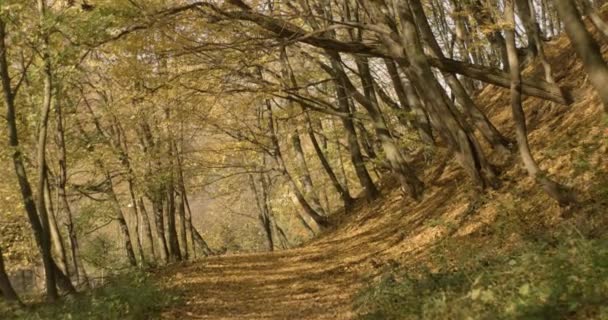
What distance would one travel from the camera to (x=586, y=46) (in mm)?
6539

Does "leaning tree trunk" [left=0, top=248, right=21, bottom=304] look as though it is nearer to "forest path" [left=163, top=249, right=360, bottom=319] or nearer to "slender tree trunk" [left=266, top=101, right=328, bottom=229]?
"forest path" [left=163, top=249, right=360, bottom=319]

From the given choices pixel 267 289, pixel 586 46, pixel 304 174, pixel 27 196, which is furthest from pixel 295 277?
pixel 304 174

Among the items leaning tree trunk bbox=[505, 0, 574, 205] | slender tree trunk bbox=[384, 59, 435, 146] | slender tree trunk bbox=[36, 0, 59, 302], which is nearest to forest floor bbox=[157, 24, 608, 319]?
leaning tree trunk bbox=[505, 0, 574, 205]

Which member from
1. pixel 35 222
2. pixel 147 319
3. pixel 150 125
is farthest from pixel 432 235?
pixel 150 125

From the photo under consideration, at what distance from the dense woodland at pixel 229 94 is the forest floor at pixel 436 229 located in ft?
1.05

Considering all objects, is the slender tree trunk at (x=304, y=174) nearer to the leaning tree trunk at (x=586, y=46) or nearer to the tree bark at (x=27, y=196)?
the tree bark at (x=27, y=196)

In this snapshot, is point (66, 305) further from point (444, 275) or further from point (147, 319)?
point (444, 275)

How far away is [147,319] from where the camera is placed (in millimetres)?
8359

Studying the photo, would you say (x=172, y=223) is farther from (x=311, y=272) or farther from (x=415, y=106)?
(x=415, y=106)

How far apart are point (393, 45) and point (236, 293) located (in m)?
5.57

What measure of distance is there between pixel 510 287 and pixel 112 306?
613 cm

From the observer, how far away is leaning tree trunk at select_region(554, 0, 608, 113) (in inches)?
253

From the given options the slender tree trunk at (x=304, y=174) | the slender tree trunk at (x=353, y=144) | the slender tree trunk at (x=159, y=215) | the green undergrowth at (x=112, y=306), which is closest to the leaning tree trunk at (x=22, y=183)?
the green undergrowth at (x=112, y=306)

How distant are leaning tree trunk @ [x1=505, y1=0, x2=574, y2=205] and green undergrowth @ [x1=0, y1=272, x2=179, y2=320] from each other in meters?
5.95
